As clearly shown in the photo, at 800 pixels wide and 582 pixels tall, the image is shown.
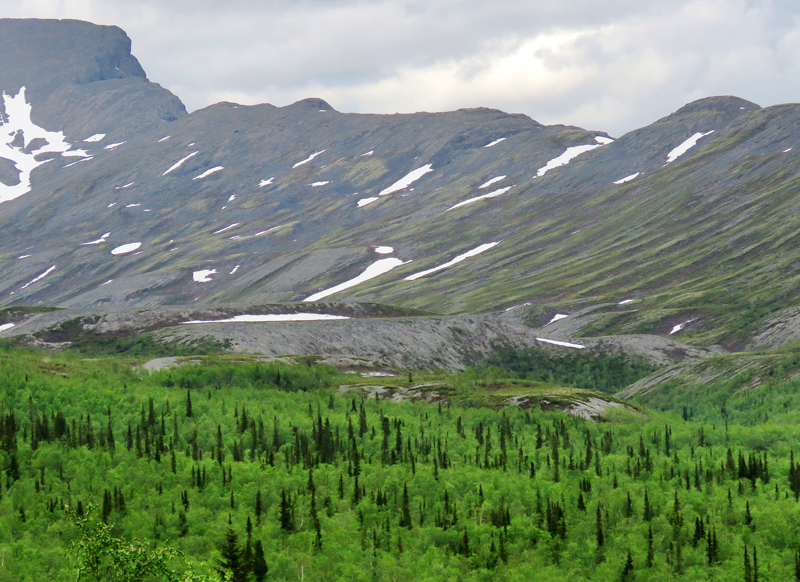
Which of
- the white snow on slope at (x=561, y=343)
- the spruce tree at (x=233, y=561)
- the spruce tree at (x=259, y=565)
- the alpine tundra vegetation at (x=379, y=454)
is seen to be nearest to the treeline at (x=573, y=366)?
the alpine tundra vegetation at (x=379, y=454)

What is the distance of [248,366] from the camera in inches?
3435

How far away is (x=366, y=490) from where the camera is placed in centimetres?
5297

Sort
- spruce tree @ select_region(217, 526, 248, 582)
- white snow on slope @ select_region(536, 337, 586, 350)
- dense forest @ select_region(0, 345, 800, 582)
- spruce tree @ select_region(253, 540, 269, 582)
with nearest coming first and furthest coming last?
spruce tree @ select_region(217, 526, 248, 582) → spruce tree @ select_region(253, 540, 269, 582) → dense forest @ select_region(0, 345, 800, 582) → white snow on slope @ select_region(536, 337, 586, 350)

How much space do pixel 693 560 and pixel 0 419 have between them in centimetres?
4079

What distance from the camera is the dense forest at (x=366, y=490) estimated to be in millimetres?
42062

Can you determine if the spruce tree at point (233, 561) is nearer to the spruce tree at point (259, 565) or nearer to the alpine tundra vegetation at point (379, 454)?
the alpine tundra vegetation at point (379, 454)

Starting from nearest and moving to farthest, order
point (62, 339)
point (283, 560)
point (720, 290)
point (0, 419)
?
point (283, 560)
point (0, 419)
point (62, 339)
point (720, 290)

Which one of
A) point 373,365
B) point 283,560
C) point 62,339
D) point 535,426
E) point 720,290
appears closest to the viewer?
point 283,560

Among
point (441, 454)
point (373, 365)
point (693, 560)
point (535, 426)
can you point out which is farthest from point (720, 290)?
point (693, 560)

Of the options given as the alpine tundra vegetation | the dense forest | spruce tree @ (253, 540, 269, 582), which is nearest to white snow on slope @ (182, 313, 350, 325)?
the alpine tundra vegetation

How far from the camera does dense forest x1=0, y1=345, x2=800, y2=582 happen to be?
138 ft

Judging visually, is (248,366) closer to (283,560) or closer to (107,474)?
(107,474)

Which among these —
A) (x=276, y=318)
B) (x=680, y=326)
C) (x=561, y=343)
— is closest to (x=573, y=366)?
(x=561, y=343)

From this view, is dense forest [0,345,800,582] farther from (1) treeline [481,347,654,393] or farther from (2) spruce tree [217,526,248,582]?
(1) treeline [481,347,654,393]
